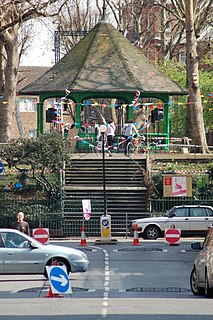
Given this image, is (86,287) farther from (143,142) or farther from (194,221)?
(143,142)

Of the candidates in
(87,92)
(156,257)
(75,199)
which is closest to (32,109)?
(87,92)

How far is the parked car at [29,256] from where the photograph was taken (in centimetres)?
2211

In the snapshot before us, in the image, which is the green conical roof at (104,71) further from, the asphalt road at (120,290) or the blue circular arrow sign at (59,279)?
the blue circular arrow sign at (59,279)

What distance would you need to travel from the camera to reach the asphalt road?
1494 centimetres

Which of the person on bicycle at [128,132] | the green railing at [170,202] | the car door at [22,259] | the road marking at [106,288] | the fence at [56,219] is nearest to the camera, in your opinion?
the road marking at [106,288]

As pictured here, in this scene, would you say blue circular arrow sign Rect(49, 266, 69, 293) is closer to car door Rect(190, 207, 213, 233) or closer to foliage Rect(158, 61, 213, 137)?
car door Rect(190, 207, 213, 233)

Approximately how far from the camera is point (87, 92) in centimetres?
4725

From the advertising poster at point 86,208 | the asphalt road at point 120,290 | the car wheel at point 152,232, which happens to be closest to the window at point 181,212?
the car wheel at point 152,232

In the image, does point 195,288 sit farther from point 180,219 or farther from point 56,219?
point 56,219

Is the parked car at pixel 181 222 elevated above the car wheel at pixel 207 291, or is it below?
below

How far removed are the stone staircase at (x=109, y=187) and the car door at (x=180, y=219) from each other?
10.0ft

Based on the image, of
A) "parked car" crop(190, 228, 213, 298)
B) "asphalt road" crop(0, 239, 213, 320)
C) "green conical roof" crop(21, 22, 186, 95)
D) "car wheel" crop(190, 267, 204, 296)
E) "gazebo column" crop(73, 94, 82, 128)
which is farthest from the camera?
"green conical roof" crop(21, 22, 186, 95)

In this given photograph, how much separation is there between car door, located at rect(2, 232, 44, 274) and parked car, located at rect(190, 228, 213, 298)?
4775 mm

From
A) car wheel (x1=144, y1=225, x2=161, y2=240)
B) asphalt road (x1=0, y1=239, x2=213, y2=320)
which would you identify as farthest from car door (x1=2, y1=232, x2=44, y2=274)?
car wheel (x1=144, y1=225, x2=161, y2=240)
